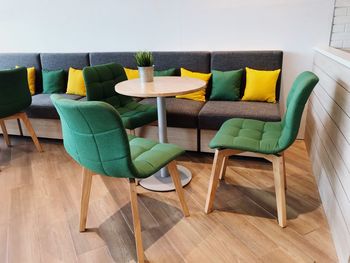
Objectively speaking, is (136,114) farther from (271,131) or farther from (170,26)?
(170,26)

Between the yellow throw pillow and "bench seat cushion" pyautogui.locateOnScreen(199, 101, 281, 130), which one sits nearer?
"bench seat cushion" pyautogui.locateOnScreen(199, 101, 281, 130)

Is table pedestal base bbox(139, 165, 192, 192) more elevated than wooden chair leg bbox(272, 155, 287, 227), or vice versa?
wooden chair leg bbox(272, 155, 287, 227)

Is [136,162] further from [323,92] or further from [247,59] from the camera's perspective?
[247,59]

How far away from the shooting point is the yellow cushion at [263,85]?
2.57 m

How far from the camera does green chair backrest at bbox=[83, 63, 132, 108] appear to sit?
2254mm

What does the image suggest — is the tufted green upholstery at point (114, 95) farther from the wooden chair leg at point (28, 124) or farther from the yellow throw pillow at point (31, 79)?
the yellow throw pillow at point (31, 79)

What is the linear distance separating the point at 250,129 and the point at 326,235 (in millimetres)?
750

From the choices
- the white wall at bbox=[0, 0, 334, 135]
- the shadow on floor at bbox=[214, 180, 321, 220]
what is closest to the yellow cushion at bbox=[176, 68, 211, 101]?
the white wall at bbox=[0, 0, 334, 135]

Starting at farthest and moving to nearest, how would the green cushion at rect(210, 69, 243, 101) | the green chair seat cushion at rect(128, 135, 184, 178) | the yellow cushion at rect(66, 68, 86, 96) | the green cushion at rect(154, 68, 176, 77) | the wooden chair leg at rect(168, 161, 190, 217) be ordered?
the yellow cushion at rect(66, 68, 86, 96)
the green cushion at rect(154, 68, 176, 77)
the green cushion at rect(210, 69, 243, 101)
the wooden chair leg at rect(168, 161, 190, 217)
the green chair seat cushion at rect(128, 135, 184, 178)

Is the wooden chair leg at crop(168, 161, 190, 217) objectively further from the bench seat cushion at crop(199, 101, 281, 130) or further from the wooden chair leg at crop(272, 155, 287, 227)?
the bench seat cushion at crop(199, 101, 281, 130)

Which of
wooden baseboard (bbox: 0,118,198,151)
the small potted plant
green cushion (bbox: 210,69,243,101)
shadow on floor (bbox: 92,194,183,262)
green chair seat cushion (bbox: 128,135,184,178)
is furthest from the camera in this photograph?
green cushion (bbox: 210,69,243,101)

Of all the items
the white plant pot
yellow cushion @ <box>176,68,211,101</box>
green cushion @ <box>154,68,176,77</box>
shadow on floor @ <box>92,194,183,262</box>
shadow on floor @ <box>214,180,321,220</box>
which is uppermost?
the white plant pot

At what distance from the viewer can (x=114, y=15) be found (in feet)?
10.4

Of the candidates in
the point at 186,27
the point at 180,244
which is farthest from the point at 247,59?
the point at 180,244
